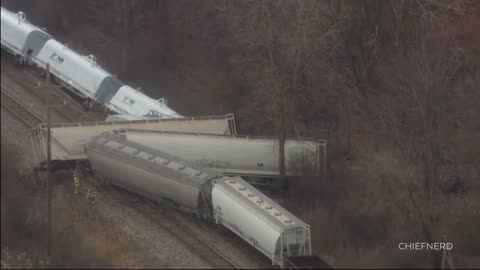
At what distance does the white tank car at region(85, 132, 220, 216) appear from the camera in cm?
2447

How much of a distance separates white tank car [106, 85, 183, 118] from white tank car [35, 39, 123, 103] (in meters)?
0.38

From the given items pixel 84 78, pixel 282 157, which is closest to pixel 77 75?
pixel 84 78

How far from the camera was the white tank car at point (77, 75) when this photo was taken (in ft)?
109

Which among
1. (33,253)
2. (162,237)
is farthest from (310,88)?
(33,253)

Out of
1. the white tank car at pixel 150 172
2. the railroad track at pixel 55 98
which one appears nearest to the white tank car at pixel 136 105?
the railroad track at pixel 55 98

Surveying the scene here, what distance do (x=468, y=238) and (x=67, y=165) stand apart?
1581 centimetres

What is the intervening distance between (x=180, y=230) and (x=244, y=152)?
6218mm

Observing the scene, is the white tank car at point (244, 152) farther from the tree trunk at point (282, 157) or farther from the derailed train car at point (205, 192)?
the derailed train car at point (205, 192)

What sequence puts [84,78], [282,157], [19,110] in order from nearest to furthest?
1. [19,110]
2. [282,157]
3. [84,78]

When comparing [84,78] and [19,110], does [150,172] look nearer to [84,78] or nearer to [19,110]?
[19,110]

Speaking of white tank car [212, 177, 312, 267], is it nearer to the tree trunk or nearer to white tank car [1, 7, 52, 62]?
the tree trunk

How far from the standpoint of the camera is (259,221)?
21641 mm

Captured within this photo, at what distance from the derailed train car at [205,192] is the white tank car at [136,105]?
449 centimetres

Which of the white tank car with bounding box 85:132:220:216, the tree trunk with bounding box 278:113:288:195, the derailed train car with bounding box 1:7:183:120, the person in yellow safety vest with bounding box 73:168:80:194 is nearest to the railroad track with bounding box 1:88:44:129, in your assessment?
the white tank car with bounding box 85:132:220:216
